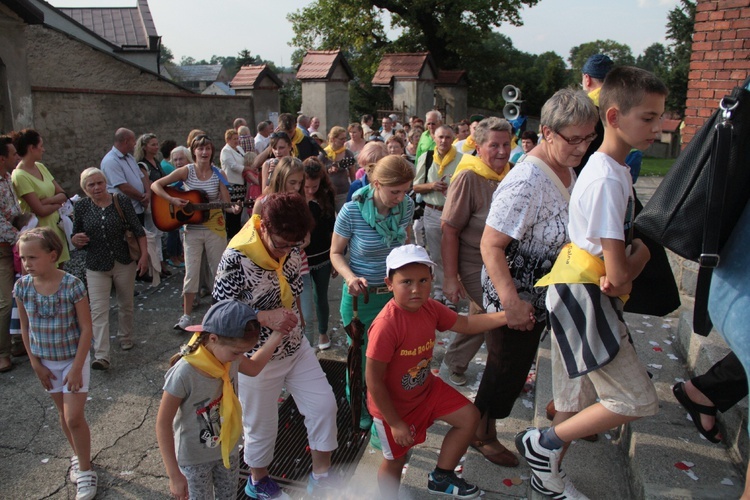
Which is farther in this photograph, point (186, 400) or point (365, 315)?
point (365, 315)

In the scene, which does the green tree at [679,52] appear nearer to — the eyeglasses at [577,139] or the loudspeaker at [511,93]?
the loudspeaker at [511,93]

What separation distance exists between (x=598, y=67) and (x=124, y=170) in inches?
215

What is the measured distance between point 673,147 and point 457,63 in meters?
23.2

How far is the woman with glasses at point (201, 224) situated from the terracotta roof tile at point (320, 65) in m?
6.85

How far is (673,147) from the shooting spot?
44.9m

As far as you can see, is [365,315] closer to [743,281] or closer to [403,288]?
[403,288]

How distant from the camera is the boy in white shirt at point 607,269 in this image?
2.21 metres

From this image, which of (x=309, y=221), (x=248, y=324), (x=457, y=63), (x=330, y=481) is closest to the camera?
(x=248, y=324)

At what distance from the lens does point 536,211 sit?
2.67m

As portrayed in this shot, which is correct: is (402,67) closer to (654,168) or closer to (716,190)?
(654,168)

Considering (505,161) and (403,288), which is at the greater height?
(505,161)

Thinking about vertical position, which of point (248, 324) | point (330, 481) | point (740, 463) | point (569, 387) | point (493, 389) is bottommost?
point (330, 481)

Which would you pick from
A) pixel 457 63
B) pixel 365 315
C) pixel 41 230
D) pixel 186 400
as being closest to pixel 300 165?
pixel 365 315

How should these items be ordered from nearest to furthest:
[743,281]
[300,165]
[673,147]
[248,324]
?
[743,281]
[248,324]
[300,165]
[673,147]
